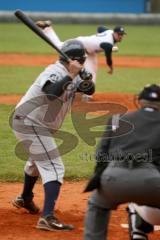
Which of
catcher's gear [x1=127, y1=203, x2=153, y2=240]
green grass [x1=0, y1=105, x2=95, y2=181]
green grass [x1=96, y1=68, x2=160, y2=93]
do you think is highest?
catcher's gear [x1=127, y1=203, x2=153, y2=240]

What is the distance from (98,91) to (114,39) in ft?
6.26

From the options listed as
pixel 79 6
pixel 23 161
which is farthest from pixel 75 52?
pixel 79 6

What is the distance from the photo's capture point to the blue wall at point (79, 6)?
39344 millimetres

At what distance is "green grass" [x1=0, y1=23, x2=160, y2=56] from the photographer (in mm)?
25209

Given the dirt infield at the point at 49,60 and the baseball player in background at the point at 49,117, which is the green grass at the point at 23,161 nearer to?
the baseball player in background at the point at 49,117

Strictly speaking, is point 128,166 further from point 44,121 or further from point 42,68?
point 42,68

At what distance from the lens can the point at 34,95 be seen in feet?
20.9

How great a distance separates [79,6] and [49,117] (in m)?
34.7

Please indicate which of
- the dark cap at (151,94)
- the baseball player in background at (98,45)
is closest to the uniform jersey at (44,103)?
the dark cap at (151,94)

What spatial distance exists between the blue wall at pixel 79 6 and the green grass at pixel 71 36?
4620mm

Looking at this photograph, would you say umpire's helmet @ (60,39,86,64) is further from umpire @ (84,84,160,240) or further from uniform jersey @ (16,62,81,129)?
umpire @ (84,84,160,240)

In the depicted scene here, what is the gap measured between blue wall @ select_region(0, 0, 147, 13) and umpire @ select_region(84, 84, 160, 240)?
34.9 meters

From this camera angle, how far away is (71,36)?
92.1 feet

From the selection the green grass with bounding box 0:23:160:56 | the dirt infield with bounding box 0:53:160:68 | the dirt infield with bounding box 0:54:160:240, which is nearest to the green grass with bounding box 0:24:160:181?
the green grass with bounding box 0:23:160:56
